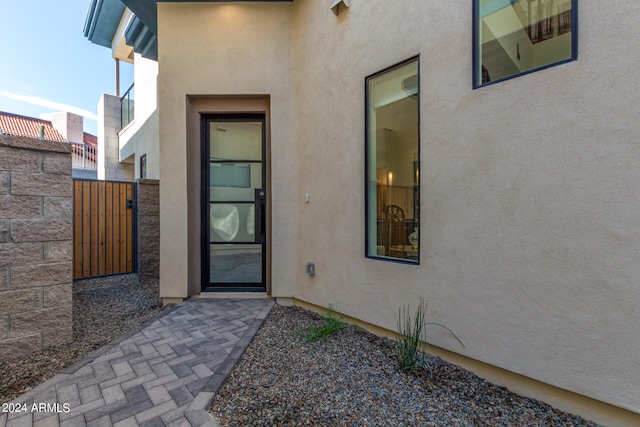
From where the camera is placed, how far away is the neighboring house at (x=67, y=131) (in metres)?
13.2

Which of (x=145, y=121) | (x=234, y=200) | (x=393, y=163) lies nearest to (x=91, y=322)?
(x=234, y=200)

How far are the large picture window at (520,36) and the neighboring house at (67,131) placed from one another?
11.1 meters

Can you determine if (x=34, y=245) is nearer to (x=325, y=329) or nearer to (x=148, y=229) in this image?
(x=325, y=329)

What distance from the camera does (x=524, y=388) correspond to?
83.7 inches

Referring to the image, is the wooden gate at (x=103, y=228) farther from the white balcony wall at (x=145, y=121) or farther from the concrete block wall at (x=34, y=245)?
the concrete block wall at (x=34, y=245)

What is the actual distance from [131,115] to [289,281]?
29.8ft

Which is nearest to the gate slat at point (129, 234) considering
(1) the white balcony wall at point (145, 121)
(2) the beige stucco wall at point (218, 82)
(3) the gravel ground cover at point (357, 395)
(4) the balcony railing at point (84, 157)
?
(1) the white balcony wall at point (145, 121)

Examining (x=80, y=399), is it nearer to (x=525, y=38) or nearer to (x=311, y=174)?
(x=311, y=174)

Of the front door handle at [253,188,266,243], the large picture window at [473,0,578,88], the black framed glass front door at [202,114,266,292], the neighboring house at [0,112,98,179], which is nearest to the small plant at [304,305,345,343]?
the black framed glass front door at [202,114,266,292]

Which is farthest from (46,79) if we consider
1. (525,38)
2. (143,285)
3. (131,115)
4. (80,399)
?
(525,38)

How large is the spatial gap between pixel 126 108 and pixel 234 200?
8.79 m

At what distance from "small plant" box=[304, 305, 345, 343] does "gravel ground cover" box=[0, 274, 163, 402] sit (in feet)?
6.68

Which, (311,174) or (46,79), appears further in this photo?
(46,79)

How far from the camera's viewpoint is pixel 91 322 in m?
3.46
